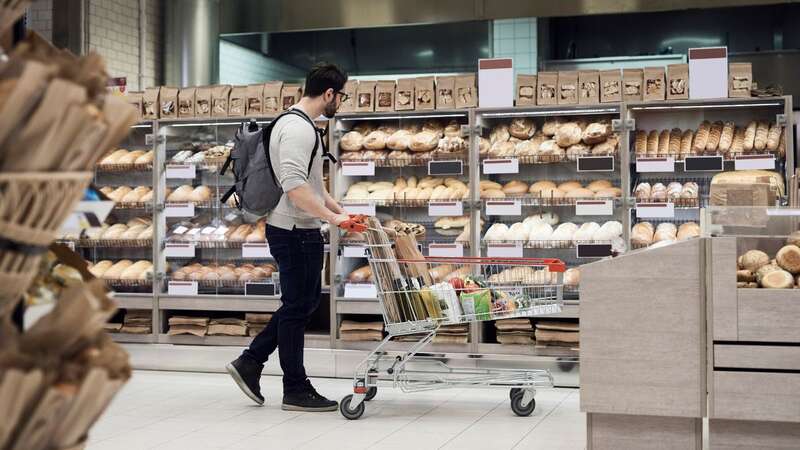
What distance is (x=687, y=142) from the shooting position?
606 centimetres

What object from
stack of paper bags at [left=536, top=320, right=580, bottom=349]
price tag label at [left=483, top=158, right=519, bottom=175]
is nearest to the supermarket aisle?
stack of paper bags at [left=536, top=320, right=580, bottom=349]

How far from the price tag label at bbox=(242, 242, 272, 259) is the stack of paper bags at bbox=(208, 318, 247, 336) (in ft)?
1.56

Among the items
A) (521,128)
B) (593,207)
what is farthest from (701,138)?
(521,128)

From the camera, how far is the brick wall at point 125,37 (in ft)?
25.8

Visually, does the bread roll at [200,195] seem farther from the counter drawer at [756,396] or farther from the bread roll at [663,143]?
the counter drawer at [756,396]

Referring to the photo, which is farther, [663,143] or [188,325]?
[188,325]

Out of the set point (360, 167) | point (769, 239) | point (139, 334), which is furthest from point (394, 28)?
point (769, 239)

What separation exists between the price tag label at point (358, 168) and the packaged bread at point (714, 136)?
2.17 meters

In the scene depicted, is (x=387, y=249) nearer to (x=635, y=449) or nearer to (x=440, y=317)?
(x=440, y=317)

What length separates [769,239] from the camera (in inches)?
146

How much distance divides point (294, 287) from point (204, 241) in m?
1.95

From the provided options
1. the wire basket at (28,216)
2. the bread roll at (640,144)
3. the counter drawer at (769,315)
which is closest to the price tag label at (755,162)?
the bread roll at (640,144)

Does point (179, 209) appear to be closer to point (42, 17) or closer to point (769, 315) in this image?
point (42, 17)

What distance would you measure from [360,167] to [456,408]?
196cm
